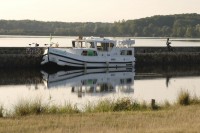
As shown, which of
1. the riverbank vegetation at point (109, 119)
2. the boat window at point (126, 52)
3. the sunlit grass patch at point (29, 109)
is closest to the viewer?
the riverbank vegetation at point (109, 119)

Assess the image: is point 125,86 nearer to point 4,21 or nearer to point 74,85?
point 74,85

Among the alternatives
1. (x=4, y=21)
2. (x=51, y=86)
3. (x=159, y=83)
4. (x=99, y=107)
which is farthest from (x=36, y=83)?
(x=4, y=21)

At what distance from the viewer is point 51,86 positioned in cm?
2627

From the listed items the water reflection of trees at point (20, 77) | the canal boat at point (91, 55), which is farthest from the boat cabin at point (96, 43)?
the water reflection of trees at point (20, 77)

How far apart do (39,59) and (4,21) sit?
91.0m

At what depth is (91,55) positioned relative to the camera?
38.7 metres

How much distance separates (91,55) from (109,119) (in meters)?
26.3

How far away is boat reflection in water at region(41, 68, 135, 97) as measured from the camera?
24.4m

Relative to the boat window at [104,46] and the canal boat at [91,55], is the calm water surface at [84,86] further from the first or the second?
the boat window at [104,46]

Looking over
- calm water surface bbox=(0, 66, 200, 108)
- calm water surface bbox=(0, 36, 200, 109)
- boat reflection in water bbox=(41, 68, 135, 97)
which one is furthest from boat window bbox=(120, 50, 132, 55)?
calm water surface bbox=(0, 66, 200, 108)

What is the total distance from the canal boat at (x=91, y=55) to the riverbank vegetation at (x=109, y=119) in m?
22.5

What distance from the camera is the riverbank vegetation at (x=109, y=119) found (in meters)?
11.2

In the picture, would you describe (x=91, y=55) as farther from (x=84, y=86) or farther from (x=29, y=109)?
(x=29, y=109)

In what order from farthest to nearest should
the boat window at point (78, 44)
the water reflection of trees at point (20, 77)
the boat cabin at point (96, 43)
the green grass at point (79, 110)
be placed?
the boat window at point (78, 44) → the boat cabin at point (96, 43) → the water reflection of trees at point (20, 77) → the green grass at point (79, 110)
